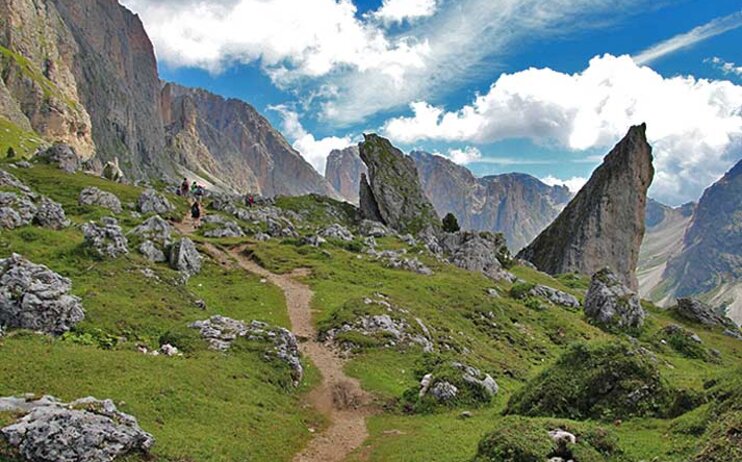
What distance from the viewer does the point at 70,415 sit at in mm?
15445

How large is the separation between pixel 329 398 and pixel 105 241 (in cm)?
2170

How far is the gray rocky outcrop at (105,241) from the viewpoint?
3788cm

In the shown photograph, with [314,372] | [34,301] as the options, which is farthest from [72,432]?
[314,372]

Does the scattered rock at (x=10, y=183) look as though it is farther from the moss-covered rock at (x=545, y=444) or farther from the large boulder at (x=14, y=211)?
the moss-covered rock at (x=545, y=444)

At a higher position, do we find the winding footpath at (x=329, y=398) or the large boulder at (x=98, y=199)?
the large boulder at (x=98, y=199)

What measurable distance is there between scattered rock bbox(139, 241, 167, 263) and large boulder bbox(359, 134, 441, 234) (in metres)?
69.9

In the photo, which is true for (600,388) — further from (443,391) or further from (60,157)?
(60,157)

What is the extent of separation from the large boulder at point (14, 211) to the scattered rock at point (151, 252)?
9.73 metres

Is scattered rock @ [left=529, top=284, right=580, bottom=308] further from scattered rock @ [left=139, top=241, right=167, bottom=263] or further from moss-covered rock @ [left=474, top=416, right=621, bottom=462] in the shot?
moss-covered rock @ [left=474, top=416, right=621, bottom=462]

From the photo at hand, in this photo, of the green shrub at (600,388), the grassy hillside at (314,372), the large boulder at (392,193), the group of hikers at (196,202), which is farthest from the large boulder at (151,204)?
the green shrub at (600,388)

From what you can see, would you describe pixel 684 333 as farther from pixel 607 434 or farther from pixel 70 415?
pixel 70 415

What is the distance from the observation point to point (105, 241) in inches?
1522

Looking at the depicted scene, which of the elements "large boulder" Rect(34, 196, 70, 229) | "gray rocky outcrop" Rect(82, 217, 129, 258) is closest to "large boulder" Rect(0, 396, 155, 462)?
"gray rocky outcrop" Rect(82, 217, 129, 258)

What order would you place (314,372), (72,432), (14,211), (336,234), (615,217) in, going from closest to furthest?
(72,432) < (314,372) < (14,211) < (336,234) < (615,217)
